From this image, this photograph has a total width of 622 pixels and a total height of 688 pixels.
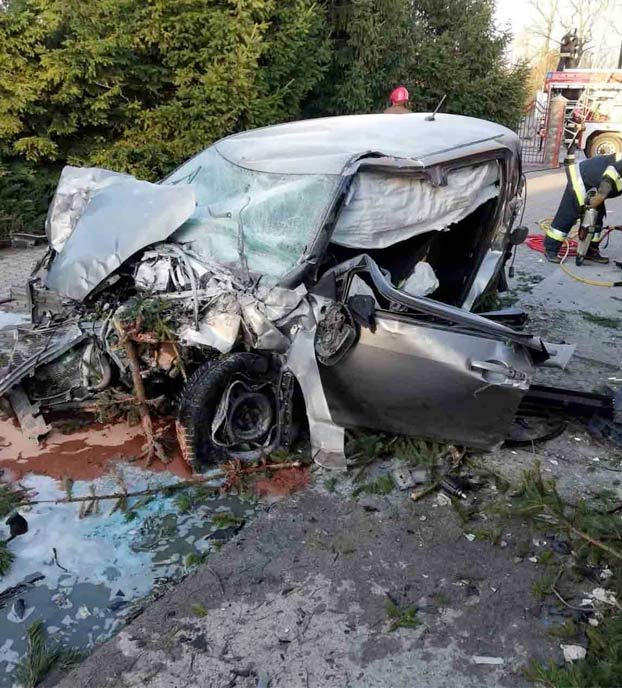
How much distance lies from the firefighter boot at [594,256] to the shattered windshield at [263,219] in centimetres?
595

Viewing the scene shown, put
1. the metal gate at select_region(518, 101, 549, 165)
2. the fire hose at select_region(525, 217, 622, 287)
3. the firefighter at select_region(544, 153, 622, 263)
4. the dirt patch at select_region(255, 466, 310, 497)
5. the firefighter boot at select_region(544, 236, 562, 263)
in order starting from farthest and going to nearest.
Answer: the metal gate at select_region(518, 101, 549, 165), the firefighter boot at select_region(544, 236, 562, 263), the firefighter at select_region(544, 153, 622, 263), the fire hose at select_region(525, 217, 622, 287), the dirt patch at select_region(255, 466, 310, 497)

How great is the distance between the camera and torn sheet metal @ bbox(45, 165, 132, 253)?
4152 millimetres

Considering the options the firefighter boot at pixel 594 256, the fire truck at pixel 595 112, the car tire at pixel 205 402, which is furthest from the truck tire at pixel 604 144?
the car tire at pixel 205 402

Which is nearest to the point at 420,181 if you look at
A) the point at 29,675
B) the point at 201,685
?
the point at 201,685

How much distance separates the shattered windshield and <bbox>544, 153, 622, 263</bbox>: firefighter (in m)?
5.46

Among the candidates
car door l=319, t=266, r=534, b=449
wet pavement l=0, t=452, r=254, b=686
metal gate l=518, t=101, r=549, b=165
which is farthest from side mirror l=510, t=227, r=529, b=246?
metal gate l=518, t=101, r=549, b=165

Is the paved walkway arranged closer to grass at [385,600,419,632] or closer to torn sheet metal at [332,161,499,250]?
torn sheet metal at [332,161,499,250]

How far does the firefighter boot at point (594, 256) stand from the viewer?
27.1 feet

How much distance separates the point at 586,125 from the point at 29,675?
60.7ft

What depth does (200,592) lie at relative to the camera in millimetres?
2674

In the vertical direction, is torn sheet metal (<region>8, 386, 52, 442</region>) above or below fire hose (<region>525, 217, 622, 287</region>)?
below

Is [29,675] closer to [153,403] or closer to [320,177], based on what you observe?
[153,403]

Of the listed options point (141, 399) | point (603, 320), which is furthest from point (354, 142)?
point (603, 320)

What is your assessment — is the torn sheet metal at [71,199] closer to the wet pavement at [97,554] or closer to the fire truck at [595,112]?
the wet pavement at [97,554]
